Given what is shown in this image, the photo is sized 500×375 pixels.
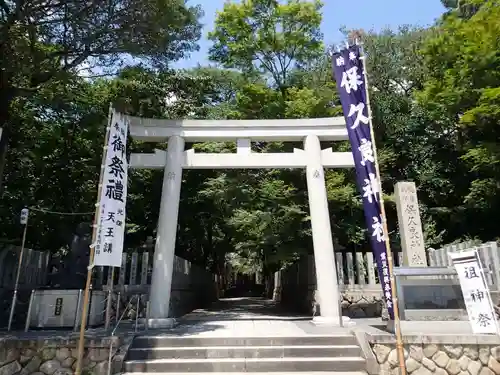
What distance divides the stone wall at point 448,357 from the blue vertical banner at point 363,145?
917mm

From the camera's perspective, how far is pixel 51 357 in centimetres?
633

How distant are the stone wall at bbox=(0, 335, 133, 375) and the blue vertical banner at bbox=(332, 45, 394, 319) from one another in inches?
199

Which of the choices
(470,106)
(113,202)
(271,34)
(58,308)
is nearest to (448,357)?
(113,202)

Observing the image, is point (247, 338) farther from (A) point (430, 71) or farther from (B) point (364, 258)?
(A) point (430, 71)

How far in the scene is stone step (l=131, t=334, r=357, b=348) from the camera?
697 centimetres

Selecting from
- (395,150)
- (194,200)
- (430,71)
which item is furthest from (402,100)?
(194,200)

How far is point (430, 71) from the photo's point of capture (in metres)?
17.1

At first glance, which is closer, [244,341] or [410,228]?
[244,341]

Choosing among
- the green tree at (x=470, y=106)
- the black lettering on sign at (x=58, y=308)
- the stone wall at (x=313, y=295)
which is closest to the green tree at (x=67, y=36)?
the black lettering on sign at (x=58, y=308)

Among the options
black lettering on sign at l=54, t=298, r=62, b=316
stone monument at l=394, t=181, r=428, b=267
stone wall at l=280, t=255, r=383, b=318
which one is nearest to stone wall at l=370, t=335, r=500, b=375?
stone monument at l=394, t=181, r=428, b=267

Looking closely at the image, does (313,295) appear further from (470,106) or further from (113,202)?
(470,106)

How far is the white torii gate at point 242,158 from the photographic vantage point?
31.1 feet

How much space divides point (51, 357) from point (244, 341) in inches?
132

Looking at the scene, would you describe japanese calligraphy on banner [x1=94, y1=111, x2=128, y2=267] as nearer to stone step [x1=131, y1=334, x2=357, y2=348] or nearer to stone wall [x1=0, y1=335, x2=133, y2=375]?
stone wall [x1=0, y1=335, x2=133, y2=375]
